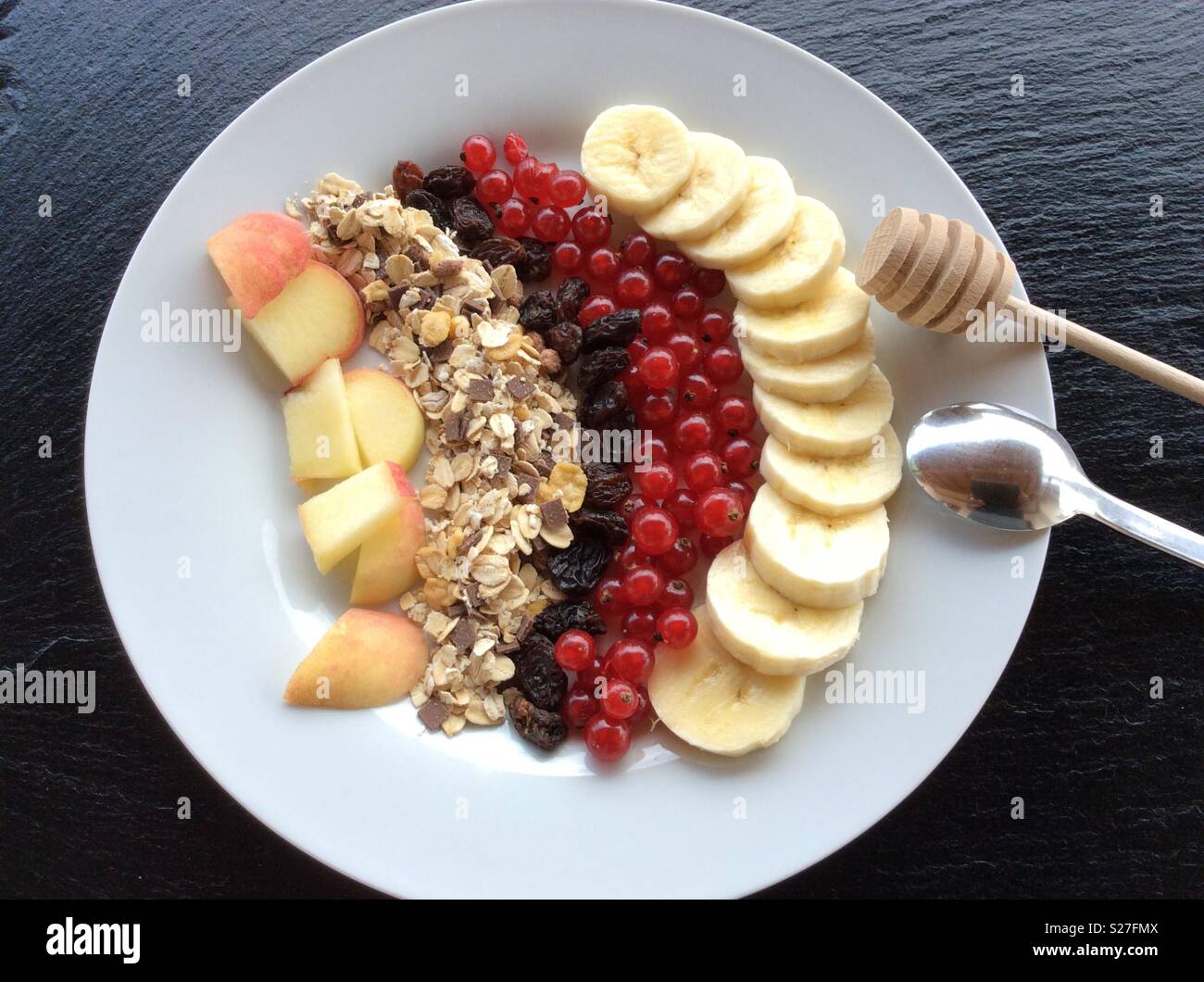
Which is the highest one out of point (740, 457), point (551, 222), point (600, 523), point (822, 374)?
point (551, 222)

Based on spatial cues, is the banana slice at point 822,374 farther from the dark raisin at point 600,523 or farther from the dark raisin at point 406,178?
the dark raisin at point 406,178

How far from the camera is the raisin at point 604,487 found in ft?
5.21

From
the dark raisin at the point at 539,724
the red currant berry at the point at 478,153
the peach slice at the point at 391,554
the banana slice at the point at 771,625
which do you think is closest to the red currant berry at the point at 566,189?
the red currant berry at the point at 478,153

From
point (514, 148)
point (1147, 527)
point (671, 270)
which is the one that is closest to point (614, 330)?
point (671, 270)

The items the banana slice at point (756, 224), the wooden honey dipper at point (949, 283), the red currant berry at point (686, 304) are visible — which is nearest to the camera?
the wooden honey dipper at point (949, 283)

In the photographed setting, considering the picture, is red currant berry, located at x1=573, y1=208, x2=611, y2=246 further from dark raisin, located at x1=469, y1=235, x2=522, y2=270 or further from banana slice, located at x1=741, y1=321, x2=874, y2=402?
banana slice, located at x1=741, y1=321, x2=874, y2=402

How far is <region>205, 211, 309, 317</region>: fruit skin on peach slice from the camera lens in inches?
61.2

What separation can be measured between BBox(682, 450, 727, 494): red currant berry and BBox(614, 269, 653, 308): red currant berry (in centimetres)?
30

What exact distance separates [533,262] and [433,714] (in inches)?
32.0

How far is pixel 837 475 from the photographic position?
1.54 metres

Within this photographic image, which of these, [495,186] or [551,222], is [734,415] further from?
[495,186]

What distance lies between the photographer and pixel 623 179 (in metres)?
1.62

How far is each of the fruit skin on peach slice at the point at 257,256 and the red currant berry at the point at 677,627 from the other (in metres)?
0.86
